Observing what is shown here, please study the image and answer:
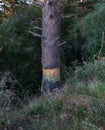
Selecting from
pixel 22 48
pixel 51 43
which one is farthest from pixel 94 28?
pixel 51 43

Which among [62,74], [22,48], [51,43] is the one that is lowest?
[62,74]

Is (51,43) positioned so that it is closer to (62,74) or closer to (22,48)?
(62,74)

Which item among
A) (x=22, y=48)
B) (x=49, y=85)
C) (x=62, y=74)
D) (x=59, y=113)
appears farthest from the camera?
(x=22, y=48)

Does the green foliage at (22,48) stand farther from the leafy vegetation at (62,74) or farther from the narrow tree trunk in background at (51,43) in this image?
the narrow tree trunk in background at (51,43)

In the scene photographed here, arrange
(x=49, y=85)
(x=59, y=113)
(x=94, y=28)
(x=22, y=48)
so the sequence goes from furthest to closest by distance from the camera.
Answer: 1. (x=22, y=48)
2. (x=94, y=28)
3. (x=49, y=85)
4. (x=59, y=113)

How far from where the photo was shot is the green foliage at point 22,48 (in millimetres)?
13680

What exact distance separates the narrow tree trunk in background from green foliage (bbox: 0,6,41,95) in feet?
11.2

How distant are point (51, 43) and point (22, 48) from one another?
14.2ft

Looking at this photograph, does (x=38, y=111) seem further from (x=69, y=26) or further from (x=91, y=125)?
(x=69, y=26)

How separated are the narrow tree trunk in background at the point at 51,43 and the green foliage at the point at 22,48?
11.2 feet

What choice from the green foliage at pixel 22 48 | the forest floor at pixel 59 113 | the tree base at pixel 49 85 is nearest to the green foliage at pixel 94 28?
the green foliage at pixel 22 48

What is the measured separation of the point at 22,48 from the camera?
562 inches

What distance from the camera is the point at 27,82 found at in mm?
14805

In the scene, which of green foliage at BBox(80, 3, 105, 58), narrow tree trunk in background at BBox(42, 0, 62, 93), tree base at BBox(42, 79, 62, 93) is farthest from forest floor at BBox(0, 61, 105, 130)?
green foliage at BBox(80, 3, 105, 58)
